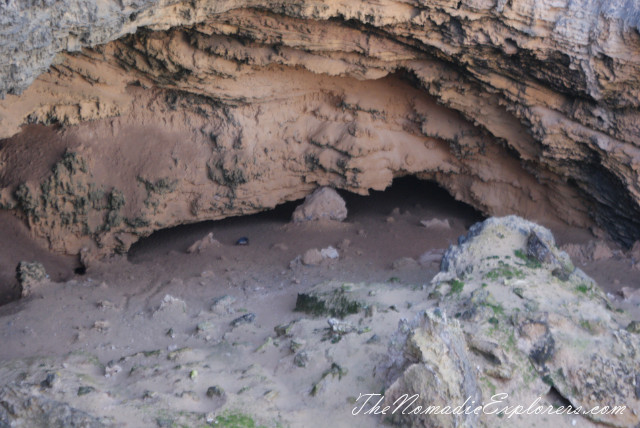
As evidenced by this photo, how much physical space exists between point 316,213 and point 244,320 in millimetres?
2136

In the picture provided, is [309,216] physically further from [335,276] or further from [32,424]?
[32,424]

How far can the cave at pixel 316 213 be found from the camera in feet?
9.89

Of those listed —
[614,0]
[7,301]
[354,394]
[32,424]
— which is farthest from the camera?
[7,301]

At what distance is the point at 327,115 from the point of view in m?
5.79

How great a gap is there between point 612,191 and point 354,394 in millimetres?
3610

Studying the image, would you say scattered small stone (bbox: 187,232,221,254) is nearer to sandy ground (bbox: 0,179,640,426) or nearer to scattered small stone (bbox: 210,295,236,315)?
sandy ground (bbox: 0,179,640,426)

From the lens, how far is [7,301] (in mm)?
4922

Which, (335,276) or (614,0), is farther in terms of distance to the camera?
(335,276)

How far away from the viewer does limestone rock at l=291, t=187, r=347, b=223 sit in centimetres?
612

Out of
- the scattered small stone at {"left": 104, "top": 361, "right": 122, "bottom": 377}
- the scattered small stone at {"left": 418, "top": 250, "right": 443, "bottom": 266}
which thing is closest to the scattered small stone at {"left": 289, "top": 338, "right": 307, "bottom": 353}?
the scattered small stone at {"left": 104, "top": 361, "right": 122, "bottom": 377}

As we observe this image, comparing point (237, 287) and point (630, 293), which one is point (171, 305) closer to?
point (237, 287)

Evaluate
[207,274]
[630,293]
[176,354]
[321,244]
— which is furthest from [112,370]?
[630,293]

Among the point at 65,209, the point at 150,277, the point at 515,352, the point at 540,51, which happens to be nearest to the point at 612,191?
the point at 540,51

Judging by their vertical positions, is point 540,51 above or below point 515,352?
above
